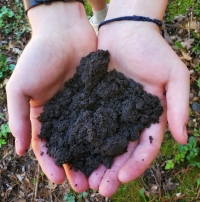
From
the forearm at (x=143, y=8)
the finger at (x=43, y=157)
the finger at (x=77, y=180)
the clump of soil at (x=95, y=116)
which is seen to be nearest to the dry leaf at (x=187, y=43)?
the forearm at (x=143, y=8)

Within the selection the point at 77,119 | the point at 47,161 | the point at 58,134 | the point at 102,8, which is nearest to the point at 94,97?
the point at 77,119

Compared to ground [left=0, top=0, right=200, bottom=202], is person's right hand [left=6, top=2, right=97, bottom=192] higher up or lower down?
higher up

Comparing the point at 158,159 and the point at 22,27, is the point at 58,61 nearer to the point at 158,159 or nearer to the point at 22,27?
the point at 158,159

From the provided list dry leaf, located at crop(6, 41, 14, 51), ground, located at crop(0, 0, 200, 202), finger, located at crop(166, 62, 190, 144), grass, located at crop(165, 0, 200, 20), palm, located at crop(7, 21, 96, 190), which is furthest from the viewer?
dry leaf, located at crop(6, 41, 14, 51)

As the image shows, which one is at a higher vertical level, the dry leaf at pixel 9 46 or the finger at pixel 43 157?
the finger at pixel 43 157

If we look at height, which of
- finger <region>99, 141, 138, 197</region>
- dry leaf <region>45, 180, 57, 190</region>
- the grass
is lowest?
dry leaf <region>45, 180, 57, 190</region>

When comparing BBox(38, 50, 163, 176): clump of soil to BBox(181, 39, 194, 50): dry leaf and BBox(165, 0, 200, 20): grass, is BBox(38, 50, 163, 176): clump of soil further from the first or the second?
BBox(165, 0, 200, 20): grass

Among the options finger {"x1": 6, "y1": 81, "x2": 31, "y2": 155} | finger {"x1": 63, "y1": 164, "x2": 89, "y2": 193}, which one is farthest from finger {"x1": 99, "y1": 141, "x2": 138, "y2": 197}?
finger {"x1": 6, "y1": 81, "x2": 31, "y2": 155}

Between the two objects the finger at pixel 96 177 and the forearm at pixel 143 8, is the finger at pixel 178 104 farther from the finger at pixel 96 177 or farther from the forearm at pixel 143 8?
the forearm at pixel 143 8
